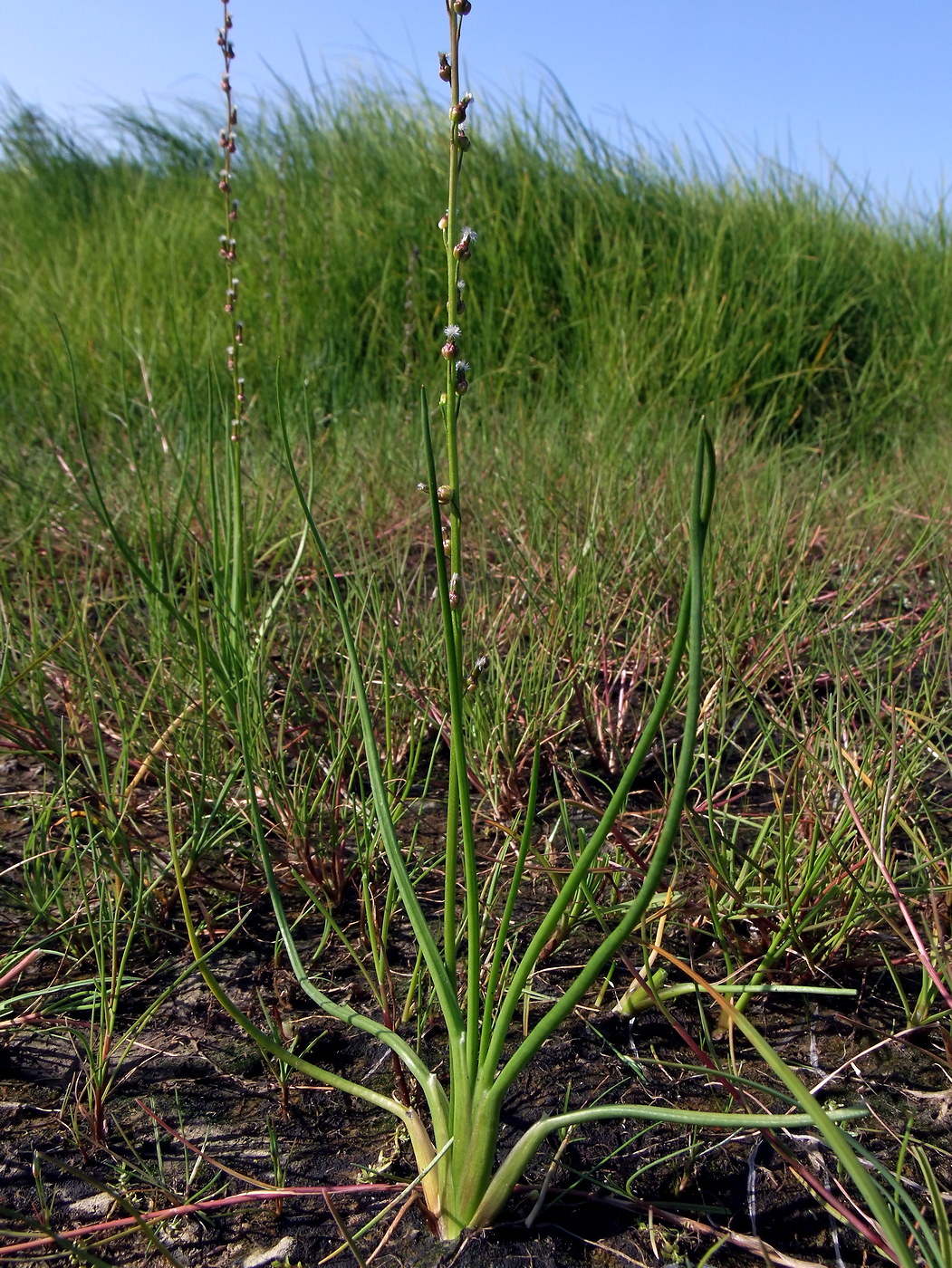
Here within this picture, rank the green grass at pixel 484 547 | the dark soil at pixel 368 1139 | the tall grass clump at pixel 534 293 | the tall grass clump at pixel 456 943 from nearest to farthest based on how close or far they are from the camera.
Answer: the tall grass clump at pixel 456 943 < the dark soil at pixel 368 1139 < the green grass at pixel 484 547 < the tall grass clump at pixel 534 293

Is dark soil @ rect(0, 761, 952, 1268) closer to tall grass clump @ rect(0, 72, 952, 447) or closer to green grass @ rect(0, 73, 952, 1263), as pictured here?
green grass @ rect(0, 73, 952, 1263)

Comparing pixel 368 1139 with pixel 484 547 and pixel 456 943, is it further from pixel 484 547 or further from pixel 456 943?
pixel 484 547

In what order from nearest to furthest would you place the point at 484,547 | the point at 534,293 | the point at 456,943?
the point at 456,943 < the point at 484,547 < the point at 534,293

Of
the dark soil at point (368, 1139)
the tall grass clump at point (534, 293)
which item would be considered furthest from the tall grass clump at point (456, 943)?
the tall grass clump at point (534, 293)

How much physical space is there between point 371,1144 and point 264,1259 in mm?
137

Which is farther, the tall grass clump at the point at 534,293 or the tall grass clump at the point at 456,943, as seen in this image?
the tall grass clump at the point at 534,293

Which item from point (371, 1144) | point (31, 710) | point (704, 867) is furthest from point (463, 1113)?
point (31, 710)

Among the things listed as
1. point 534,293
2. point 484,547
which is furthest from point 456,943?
point 534,293

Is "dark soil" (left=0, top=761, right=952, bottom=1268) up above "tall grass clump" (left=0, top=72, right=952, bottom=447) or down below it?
below

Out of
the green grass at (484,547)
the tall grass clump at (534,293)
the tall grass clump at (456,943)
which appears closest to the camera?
the tall grass clump at (456,943)

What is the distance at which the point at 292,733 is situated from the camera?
1.42 metres

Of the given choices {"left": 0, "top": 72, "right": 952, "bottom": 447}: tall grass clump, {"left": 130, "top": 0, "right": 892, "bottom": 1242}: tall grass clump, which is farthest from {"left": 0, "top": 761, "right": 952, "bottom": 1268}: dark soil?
{"left": 0, "top": 72, "right": 952, "bottom": 447}: tall grass clump

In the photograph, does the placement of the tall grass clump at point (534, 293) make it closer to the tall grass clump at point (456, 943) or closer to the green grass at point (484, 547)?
the green grass at point (484, 547)

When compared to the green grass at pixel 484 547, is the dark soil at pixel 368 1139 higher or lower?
lower
